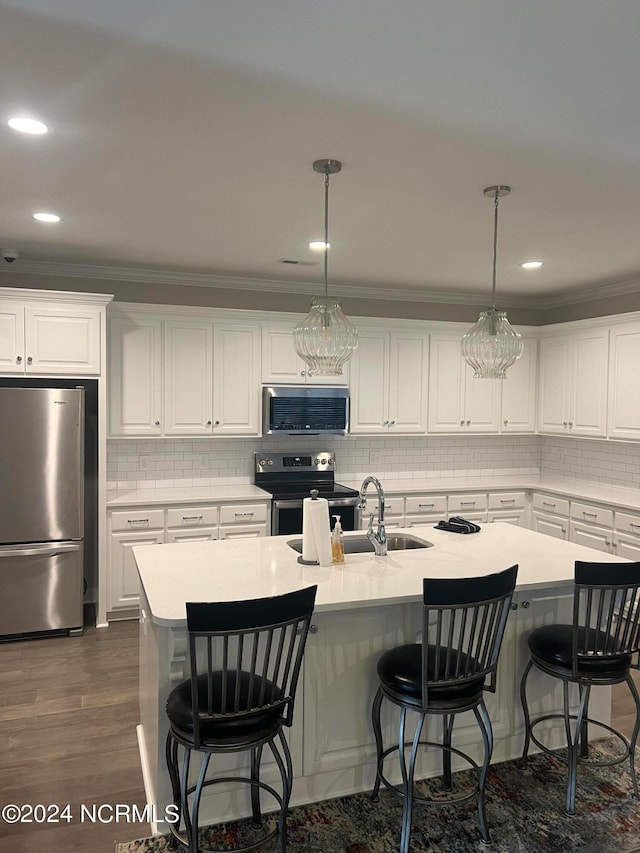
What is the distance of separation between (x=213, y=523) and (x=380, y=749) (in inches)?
99.5

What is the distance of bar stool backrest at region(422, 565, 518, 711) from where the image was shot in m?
2.19

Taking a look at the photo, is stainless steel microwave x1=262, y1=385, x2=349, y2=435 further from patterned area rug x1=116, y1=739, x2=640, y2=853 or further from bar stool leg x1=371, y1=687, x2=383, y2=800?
patterned area rug x1=116, y1=739, x2=640, y2=853

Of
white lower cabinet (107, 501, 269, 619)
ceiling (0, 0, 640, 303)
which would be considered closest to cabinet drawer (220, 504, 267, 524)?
white lower cabinet (107, 501, 269, 619)

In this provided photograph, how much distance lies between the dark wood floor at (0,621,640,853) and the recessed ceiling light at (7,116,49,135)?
268 centimetres

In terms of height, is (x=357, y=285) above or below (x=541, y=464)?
above

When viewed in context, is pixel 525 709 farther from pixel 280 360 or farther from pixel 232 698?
pixel 280 360

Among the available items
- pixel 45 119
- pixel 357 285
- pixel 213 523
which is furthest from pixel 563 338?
pixel 45 119

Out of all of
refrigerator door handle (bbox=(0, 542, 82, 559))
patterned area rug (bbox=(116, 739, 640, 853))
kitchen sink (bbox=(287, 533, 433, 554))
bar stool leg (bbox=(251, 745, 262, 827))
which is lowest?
patterned area rug (bbox=(116, 739, 640, 853))

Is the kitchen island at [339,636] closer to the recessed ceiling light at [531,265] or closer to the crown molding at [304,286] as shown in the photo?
the recessed ceiling light at [531,265]

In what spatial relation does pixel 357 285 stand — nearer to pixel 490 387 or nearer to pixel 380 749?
pixel 490 387

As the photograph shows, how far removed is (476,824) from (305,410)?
3.34m

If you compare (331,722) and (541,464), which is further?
(541,464)

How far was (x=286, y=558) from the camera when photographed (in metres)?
2.96

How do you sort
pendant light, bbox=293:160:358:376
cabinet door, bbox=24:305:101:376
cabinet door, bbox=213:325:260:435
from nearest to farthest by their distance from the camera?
1. pendant light, bbox=293:160:358:376
2. cabinet door, bbox=24:305:101:376
3. cabinet door, bbox=213:325:260:435
